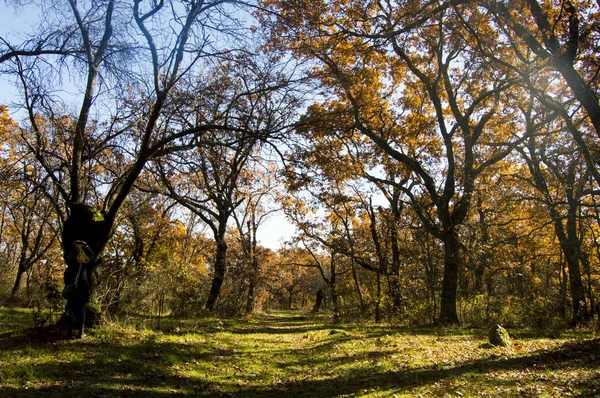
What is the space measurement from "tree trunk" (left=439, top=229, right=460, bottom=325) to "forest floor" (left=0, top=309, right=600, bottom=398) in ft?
11.3

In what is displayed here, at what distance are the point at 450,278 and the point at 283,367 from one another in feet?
25.6

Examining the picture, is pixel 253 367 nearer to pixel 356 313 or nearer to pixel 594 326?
pixel 594 326

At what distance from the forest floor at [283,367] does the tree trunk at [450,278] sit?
346 cm

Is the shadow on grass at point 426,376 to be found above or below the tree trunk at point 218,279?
below

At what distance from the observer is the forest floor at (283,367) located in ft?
16.7

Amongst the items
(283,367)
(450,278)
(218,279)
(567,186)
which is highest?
(567,186)

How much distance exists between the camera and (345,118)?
10109 mm

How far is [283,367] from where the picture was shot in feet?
24.1

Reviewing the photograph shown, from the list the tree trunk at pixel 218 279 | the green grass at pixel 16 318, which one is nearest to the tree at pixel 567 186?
the tree trunk at pixel 218 279

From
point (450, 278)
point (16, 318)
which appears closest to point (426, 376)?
point (450, 278)

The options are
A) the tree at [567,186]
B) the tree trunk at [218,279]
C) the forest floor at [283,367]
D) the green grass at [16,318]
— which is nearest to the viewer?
the forest floor at [283,367]

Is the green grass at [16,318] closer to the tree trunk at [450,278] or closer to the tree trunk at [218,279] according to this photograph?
the tree trunk at [218,279]

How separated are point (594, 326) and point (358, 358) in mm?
8201

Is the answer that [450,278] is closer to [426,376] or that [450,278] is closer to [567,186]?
[567,186]
